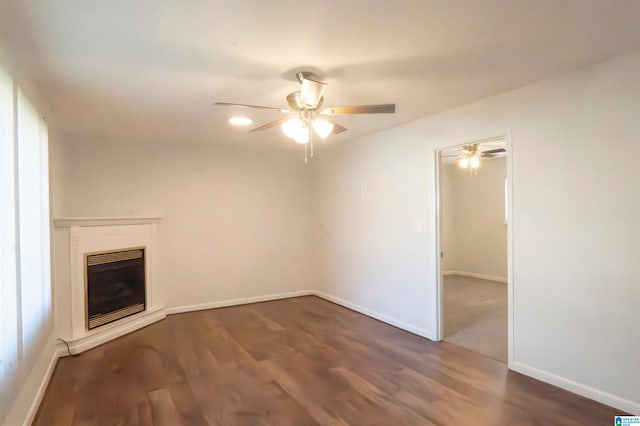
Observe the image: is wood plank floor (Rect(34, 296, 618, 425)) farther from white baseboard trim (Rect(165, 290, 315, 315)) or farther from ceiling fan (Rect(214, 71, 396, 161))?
ceiling fan (Rect(214, 71, 396, 161))

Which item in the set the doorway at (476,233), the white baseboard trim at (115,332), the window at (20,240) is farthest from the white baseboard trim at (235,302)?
the doorway at (476,233)

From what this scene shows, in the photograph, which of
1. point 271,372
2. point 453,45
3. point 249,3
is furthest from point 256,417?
point 453,45

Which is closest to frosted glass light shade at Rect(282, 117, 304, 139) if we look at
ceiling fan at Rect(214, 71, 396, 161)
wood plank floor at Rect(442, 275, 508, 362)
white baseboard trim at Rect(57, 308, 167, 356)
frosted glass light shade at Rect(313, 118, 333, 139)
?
ceiling fan at Rect(214, 71, 396, 161)

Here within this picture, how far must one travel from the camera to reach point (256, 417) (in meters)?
2.41

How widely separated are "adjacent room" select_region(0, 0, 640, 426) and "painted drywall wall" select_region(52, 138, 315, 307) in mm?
42

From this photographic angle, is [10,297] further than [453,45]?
No

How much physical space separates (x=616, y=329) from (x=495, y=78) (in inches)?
77.9

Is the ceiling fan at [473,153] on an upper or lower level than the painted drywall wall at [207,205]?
upper

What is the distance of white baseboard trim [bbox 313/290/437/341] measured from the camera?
3.88 meters

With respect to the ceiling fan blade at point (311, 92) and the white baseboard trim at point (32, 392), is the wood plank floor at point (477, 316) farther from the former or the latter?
the white baseboard trim at point (32, 392)

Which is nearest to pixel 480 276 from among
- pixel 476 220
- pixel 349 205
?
pixel 476 220

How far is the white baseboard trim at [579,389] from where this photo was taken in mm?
2361

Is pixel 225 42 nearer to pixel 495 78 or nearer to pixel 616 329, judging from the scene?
pixel 495 78

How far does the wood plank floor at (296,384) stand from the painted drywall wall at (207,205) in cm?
117
